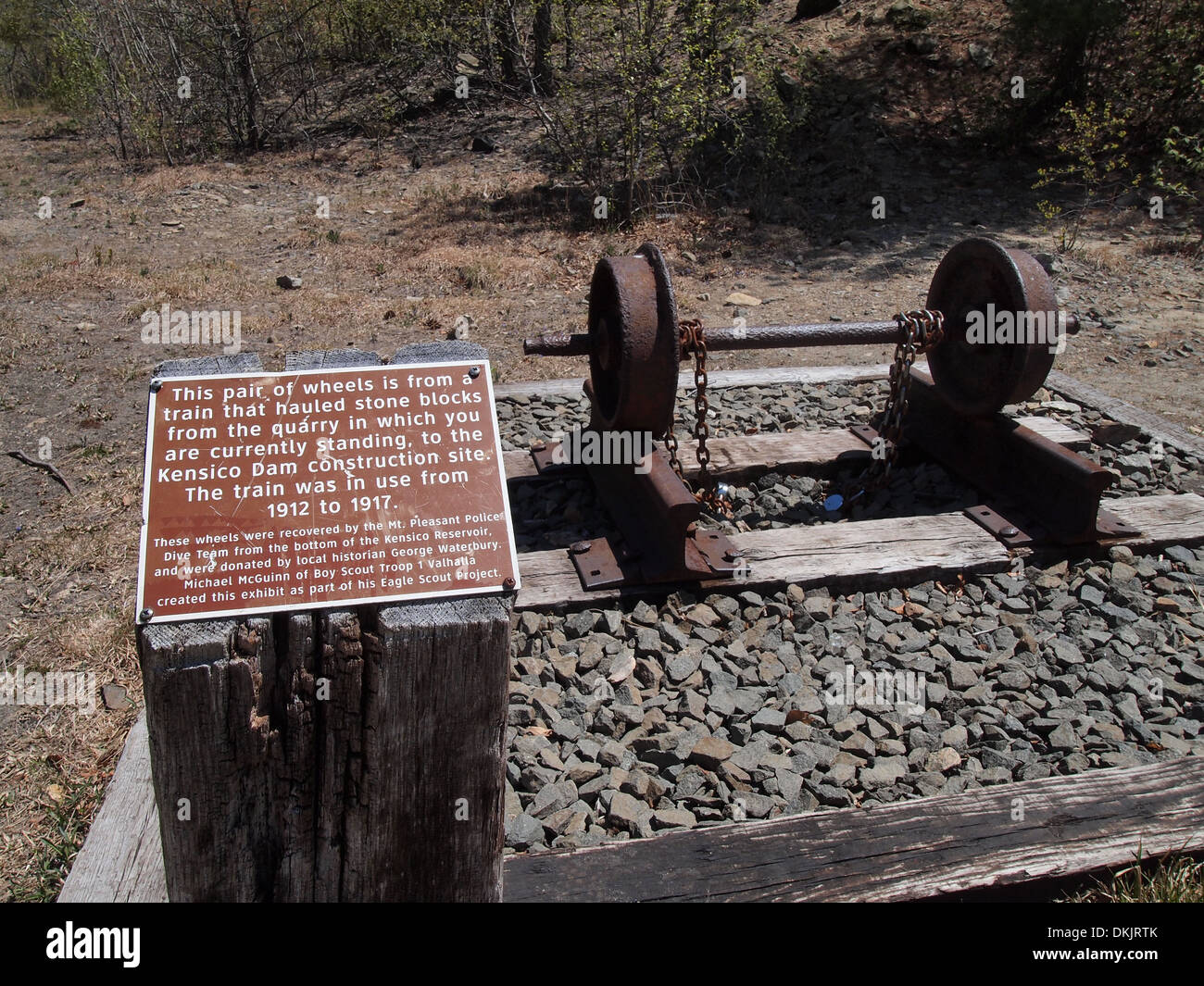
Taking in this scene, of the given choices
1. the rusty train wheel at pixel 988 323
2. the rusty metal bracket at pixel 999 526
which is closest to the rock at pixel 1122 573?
the rusty metal bracket at pixel 999 526

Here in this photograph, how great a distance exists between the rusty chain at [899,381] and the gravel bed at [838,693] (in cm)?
87

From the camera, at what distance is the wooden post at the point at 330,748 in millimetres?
1937

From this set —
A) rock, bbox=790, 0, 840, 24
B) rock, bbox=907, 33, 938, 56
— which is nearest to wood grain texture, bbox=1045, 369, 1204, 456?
rock, bbox=907, 33, 938, 56

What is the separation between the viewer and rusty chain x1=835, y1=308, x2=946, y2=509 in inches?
179

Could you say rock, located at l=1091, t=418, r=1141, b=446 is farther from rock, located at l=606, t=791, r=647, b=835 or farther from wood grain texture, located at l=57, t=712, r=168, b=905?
wood grain texture, located at l=57, t=712, r=168, b=905

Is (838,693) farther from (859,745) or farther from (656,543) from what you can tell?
(656,543)

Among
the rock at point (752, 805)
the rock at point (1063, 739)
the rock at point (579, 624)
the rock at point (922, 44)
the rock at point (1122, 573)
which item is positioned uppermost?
the rock at point (922, 44)

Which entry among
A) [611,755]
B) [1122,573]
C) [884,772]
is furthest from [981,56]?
[611,755]

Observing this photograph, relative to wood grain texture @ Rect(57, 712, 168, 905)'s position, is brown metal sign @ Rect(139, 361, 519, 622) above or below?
above

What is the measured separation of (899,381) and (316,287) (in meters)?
5.84

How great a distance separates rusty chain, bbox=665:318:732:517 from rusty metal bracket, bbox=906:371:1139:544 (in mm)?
1255

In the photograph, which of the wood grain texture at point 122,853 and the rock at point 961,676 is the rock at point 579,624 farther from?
the wood grain texture at point 122,853

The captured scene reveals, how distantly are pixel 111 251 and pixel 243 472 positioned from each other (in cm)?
844

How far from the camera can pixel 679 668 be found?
3.55 metres
